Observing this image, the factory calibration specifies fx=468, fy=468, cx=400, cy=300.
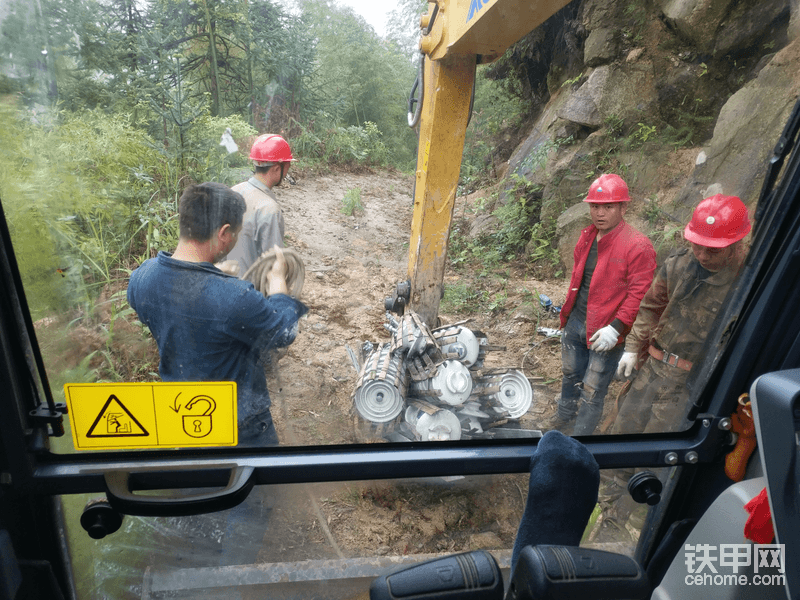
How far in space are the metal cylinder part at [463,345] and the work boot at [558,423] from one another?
0.29 metres

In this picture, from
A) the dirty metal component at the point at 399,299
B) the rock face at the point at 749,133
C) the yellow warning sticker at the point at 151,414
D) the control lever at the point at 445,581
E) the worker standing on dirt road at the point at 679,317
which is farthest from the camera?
the dirty metal component at the point at 399,299

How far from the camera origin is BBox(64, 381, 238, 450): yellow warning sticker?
1076 mm

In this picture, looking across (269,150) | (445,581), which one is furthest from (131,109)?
(445,581)

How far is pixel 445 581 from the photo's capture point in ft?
3.10

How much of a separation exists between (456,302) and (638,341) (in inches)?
23.8

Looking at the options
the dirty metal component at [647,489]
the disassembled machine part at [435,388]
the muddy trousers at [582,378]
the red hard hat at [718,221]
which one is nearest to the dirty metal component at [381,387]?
the disassembled machine part at [435,388]

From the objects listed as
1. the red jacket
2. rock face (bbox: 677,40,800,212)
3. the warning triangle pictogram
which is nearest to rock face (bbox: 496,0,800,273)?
rock face (bbox: 677,40,800,212)

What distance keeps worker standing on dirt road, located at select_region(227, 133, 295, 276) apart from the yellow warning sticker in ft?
1.04

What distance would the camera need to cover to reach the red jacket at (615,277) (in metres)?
1.45

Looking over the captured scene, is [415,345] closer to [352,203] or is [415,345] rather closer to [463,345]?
[463,345]

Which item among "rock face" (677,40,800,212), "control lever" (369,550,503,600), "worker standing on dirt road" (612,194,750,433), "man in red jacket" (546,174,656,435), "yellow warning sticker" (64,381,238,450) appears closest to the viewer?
"control lever" (369,550,503,600)

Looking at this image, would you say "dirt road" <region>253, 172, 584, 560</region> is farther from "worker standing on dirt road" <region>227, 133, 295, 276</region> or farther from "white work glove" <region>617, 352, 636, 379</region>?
"white work glove" <region>617, 352, 636, 379</region>

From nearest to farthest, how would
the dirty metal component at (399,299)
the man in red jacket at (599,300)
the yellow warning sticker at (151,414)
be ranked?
the yellow warning sticker at (151,414) < the man in red jacket at (599,300) < the dirty metal component at (399,299)

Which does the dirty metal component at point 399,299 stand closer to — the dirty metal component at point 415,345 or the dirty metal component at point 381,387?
the dirty metal component at point 415,345
